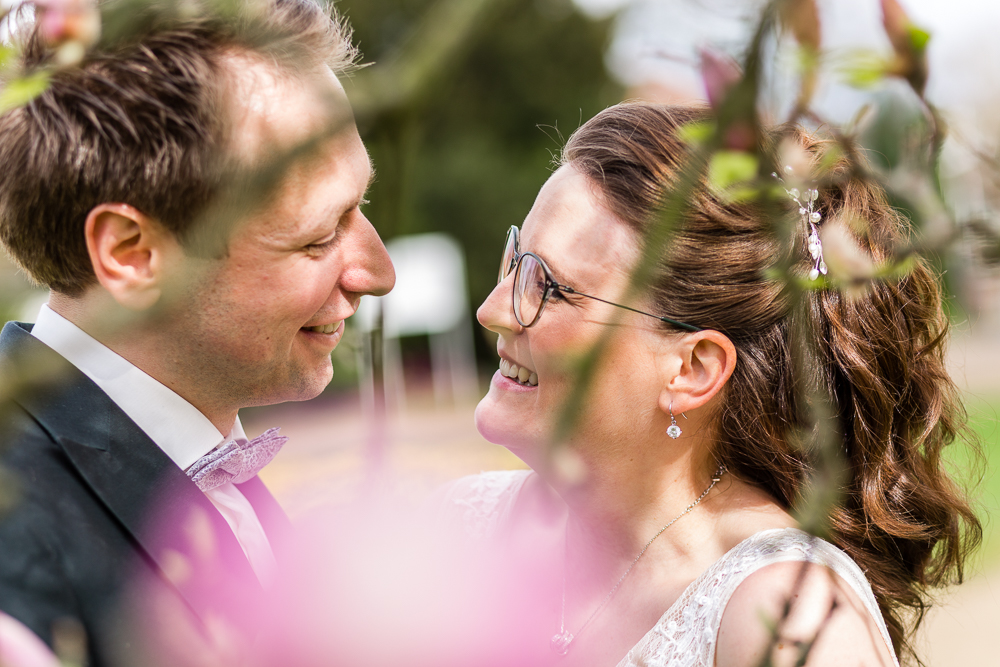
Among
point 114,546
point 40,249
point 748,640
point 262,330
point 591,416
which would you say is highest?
point 40,249

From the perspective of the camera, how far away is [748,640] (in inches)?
61.5

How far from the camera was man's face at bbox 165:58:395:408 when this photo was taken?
1607 mm

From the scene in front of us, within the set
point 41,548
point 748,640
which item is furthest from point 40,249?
point 748,640

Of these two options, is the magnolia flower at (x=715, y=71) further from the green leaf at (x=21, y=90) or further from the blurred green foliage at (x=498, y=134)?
the blurred green foliage at (x=498, y=134)

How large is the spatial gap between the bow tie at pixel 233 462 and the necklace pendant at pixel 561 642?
87 cm

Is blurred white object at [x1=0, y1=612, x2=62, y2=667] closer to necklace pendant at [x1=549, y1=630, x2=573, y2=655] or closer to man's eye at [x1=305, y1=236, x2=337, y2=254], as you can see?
man's eye at [x1=305, y1=236, x2=337, y2=254]

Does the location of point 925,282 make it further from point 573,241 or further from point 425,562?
point 425,562

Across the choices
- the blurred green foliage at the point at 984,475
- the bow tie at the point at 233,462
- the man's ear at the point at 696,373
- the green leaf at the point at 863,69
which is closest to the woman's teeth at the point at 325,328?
the bow tie at the point at 233,462

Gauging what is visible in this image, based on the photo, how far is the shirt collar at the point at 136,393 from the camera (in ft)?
5.28

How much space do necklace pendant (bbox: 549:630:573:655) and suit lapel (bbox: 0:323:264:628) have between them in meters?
0.88

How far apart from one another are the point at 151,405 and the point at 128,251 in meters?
0.32

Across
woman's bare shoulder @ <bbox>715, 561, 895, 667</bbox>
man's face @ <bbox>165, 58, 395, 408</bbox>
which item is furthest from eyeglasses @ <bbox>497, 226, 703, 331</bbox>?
woman's bare shoulder @ <bbox>715, 561, 895, 667</bbox>

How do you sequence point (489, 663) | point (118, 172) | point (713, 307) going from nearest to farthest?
point (489, 663) → point (118, 172) → point (713, 307)

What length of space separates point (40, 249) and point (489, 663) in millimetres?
1228
